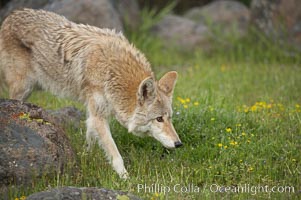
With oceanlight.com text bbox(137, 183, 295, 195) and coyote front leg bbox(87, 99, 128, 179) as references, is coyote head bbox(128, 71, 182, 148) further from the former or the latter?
oceanlight.com text bbox(137, 183, 295, 195)

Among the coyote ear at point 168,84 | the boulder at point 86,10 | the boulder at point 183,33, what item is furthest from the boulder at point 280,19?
the coyote ear at point 168,84

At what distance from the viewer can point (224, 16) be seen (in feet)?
46.7

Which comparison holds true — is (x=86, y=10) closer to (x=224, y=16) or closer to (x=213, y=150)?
(x=224, y=16)

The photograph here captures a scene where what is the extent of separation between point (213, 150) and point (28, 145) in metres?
2.37

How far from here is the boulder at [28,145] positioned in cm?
564

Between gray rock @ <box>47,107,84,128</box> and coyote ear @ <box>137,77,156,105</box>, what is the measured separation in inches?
56.8

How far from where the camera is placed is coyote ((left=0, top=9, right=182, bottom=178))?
6660 millimetres

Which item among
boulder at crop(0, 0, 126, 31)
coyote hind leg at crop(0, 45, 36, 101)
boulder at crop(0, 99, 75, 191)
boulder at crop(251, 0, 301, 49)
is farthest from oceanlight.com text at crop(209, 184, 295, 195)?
boulder at crop(251, 0, 301, 49)

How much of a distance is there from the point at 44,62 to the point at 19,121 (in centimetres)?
193

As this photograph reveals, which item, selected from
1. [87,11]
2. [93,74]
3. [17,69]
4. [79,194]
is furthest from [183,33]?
[79,194]

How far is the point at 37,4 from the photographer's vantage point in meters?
12.1

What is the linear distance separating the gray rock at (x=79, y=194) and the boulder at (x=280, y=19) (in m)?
8.41

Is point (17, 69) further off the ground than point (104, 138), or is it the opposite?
point (17, 69)

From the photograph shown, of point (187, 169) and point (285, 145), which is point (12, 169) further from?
point (285, 145)
